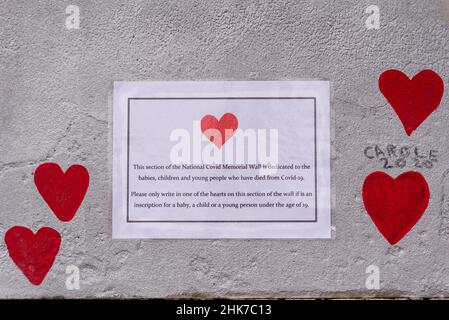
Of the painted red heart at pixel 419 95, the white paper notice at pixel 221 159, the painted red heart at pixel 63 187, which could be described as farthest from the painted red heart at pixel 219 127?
the painted red heart at pixel 419 95

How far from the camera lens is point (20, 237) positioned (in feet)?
7.20

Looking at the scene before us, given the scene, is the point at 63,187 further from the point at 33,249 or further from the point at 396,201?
the point at 396,201

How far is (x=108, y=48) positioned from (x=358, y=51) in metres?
Answer: 1.11

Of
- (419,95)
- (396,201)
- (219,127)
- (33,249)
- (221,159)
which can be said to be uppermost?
(419,95)

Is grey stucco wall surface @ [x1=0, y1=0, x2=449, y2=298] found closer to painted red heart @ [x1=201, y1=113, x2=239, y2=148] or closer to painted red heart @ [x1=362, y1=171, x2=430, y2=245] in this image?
painted red heart @ [x1=362, y1=171, x2=430, y2=245]

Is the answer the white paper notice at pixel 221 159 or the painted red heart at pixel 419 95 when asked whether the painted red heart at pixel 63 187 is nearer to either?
the white paper notice at pixel 221 159

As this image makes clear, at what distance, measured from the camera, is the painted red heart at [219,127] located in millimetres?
2197

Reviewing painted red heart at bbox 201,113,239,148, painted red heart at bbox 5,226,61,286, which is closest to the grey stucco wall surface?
painted red heart at bbox 5,226,61,286

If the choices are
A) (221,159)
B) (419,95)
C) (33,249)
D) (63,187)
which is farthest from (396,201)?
(33,249)

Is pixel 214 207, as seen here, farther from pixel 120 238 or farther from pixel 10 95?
pixel 10 95

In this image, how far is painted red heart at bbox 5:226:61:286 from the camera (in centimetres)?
219

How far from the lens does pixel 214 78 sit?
2199 mm

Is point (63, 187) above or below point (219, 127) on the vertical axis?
below

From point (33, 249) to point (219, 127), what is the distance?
99cm
